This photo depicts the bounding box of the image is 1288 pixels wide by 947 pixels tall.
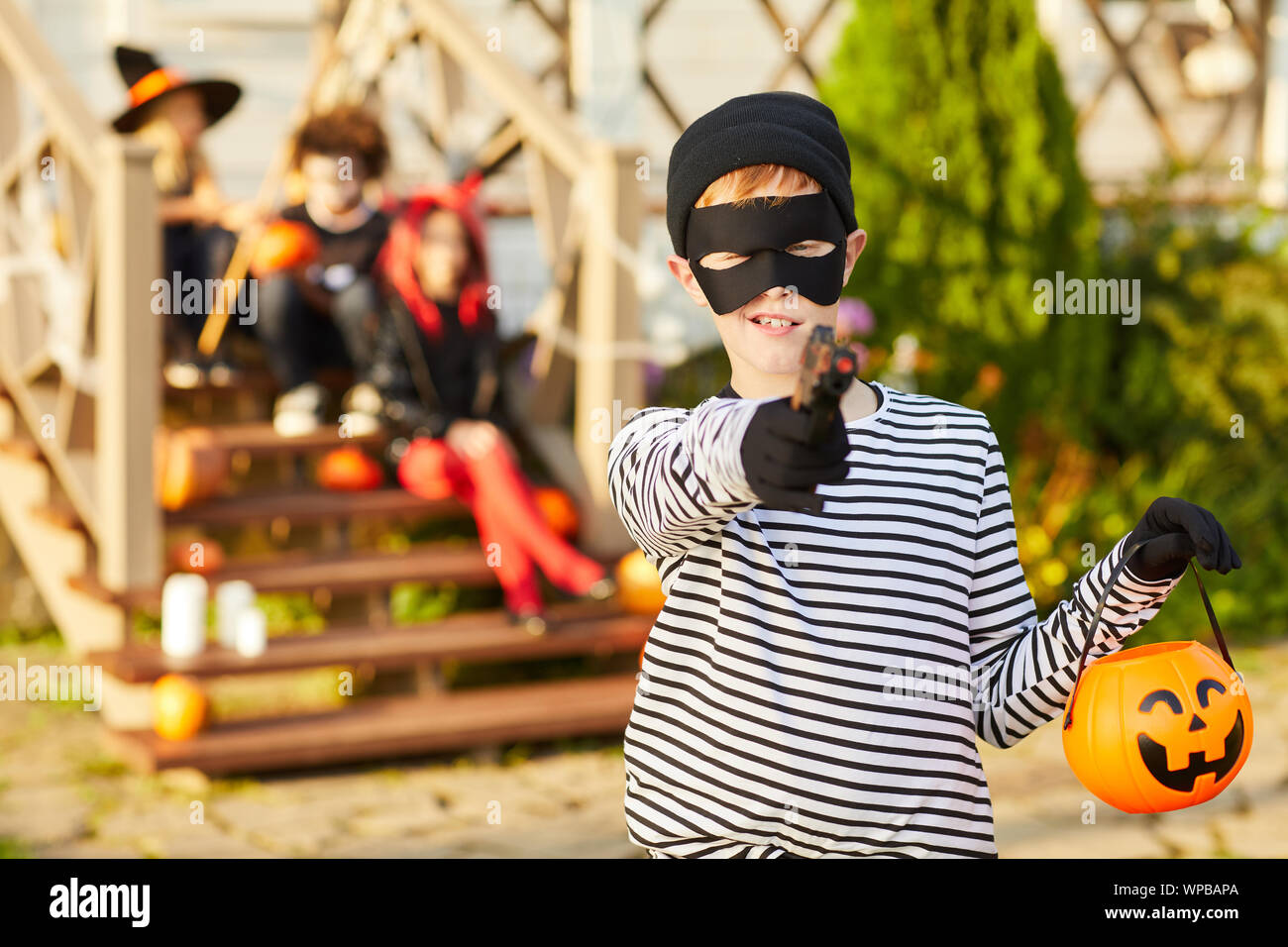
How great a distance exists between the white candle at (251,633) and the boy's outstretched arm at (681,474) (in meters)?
3.31

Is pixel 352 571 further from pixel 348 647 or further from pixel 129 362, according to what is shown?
pixel 129 362

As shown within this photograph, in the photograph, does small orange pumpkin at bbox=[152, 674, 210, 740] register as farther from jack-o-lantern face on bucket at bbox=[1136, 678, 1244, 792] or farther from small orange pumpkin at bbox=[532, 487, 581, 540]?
jack-o-lantern face on bucket at bbox=[1136, 678, 1244, 792]

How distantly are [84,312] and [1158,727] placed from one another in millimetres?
4354

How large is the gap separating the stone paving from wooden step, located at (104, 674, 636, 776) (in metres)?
0.11

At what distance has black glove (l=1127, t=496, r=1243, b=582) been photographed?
1.44 metres

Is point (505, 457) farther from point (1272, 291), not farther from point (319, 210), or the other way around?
point (1272, 291)

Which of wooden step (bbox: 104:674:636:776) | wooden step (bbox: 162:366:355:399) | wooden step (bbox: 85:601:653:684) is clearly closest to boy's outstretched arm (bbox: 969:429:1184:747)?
wooden step (bbox: 104:674:636:776)

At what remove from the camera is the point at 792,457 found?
1219mm

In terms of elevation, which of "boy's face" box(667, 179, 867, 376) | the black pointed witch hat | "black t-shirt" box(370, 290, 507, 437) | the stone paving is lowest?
the stone paving

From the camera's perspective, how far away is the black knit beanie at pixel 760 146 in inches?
60.7

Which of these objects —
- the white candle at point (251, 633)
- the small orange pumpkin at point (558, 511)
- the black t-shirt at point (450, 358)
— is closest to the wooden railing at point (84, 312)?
the white candle at point (251, 633)

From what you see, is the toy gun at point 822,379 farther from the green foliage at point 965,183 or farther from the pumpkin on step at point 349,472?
the green foliage at point 965,183

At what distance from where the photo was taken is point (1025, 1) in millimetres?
6336

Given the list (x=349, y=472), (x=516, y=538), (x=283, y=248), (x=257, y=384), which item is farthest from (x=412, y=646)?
(x=283, y=248)
